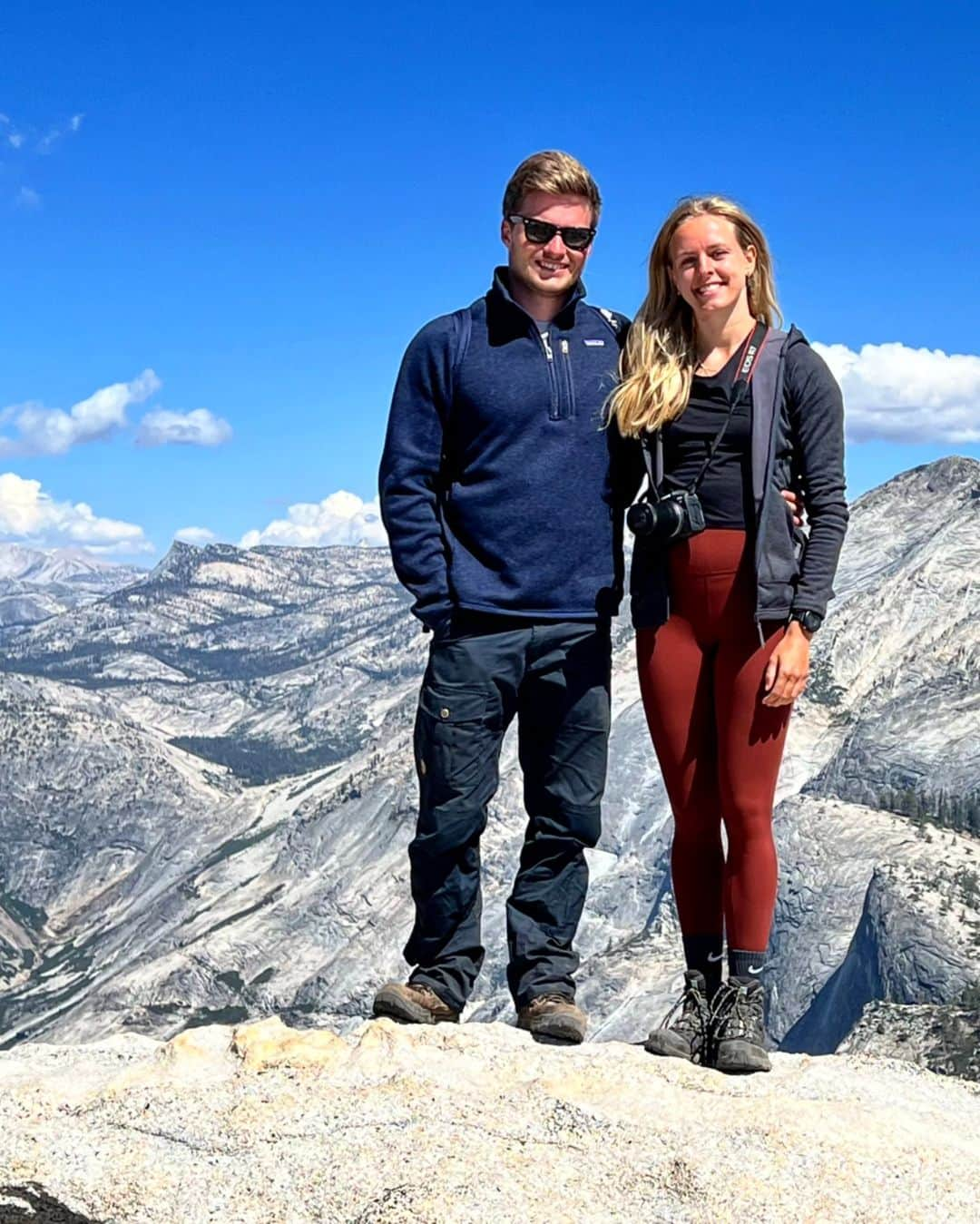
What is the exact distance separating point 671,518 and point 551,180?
311cm

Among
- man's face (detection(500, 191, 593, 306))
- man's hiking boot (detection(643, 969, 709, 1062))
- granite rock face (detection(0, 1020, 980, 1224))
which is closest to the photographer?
granite rock face (detection(0, 1020, 980, 1224))

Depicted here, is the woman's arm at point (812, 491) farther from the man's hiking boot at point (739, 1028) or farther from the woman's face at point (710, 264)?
the man's hiking boot at point (739, 1028)

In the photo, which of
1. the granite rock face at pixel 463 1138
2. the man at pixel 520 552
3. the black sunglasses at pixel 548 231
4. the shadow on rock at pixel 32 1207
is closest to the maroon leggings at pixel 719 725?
the man at pixel 520 552

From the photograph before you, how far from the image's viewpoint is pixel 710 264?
33.5 ft

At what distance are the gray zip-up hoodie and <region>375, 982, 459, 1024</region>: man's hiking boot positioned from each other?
4.32 meters

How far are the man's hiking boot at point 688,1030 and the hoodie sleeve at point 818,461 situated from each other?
3238mm

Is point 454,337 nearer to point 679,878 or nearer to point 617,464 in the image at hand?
point 617,464

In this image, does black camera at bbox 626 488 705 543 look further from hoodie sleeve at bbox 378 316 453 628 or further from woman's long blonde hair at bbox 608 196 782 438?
hoodie sleeve at bbox 378 316 453 628

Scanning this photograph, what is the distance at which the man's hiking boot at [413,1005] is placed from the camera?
11148 millimetres

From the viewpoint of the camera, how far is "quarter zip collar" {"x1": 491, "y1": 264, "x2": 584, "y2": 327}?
11.1 meters

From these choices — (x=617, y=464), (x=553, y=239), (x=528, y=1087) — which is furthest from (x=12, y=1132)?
(x=553, y=239)

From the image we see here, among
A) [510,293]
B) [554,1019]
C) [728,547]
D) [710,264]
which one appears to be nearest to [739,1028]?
[554,1019]

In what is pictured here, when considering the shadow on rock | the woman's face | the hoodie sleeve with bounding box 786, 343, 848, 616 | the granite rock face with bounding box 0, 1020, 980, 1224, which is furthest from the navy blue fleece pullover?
the shadow on rock

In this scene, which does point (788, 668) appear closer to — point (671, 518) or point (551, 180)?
point (671, 518)
